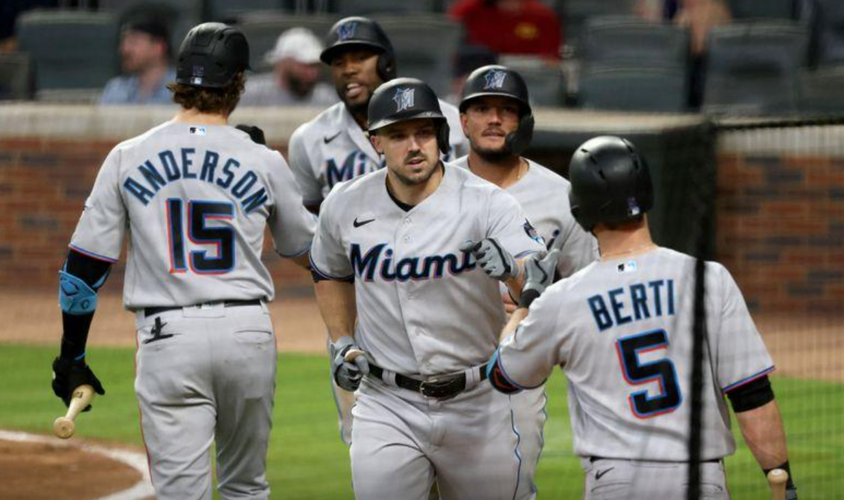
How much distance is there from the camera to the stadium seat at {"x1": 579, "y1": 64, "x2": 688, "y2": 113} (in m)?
14.1

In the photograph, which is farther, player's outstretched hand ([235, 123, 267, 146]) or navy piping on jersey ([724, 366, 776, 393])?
player's outstretched hand ([235, 123, 267, 146])

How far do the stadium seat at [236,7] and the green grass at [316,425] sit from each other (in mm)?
4395

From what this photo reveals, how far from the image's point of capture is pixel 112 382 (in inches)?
440

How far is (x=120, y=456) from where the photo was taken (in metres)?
9.02

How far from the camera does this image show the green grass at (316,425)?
8.48m

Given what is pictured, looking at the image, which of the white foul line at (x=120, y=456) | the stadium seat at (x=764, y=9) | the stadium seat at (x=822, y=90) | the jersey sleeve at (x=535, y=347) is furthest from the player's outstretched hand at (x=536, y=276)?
the stadium seat at (x=764, y=9)

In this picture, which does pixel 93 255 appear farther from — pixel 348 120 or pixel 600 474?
pixel 600 474

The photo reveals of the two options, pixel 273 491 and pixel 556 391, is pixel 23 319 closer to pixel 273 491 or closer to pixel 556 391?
pixel 556 391

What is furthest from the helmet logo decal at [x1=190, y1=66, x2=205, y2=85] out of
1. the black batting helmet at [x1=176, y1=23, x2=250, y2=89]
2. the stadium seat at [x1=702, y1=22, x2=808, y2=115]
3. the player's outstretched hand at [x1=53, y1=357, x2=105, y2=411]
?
the stadium seat at [x1=702, y1=22, x2=808, y2=115]

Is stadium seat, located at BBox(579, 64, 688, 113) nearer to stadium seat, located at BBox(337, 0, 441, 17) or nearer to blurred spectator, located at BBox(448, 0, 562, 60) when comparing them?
blurred spectator, located at BBox(448, 0, 562, 60)

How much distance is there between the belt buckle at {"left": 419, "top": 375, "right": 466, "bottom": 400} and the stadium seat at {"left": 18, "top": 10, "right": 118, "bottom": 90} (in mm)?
9945

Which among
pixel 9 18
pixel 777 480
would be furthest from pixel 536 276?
pixel 9 18

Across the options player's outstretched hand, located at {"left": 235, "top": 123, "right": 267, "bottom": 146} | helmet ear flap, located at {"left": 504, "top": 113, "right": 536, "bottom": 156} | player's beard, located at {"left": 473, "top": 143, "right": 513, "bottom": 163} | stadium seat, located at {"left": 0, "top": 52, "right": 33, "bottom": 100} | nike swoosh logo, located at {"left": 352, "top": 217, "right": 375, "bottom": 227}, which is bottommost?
stadium seat, located at {"left": 0, "top": 52, "right": 33, "bottom": 100}

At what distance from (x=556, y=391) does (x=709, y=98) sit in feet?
13.7
